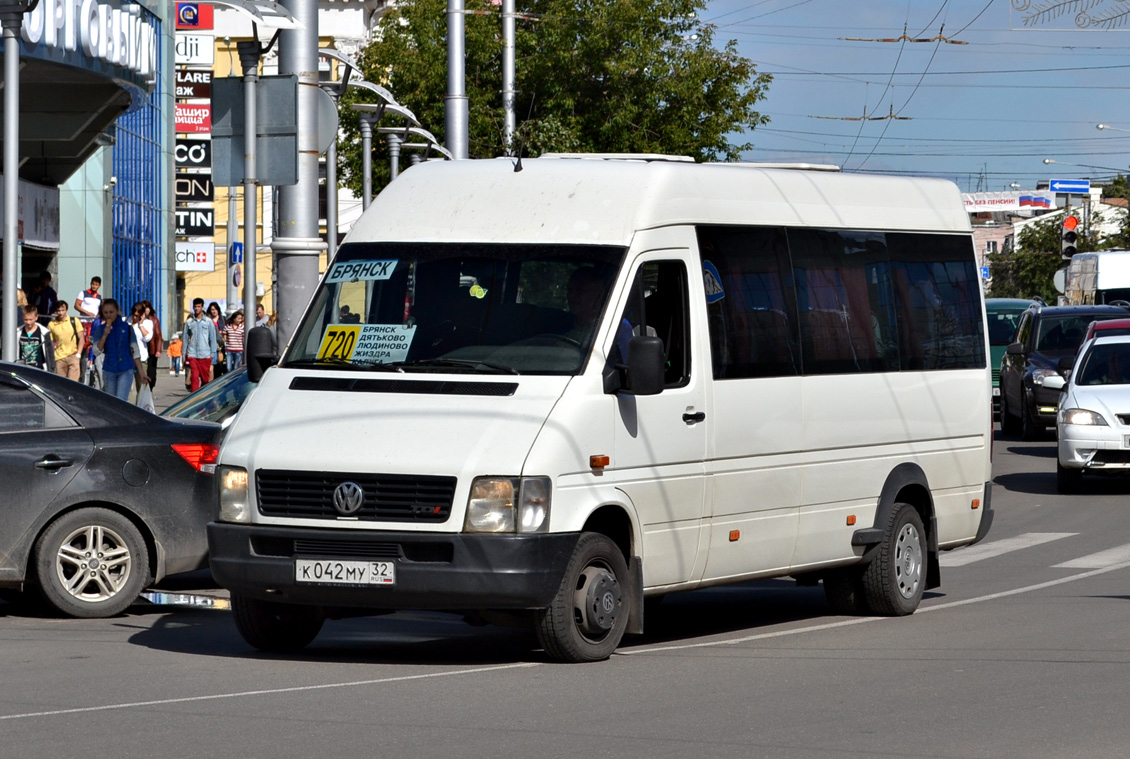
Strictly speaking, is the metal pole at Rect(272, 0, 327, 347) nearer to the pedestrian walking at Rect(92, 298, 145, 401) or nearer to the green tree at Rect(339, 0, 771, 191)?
the pedestrian walking at Rect(92, 298, 145, 401)

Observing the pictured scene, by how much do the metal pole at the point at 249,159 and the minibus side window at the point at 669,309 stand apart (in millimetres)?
6351

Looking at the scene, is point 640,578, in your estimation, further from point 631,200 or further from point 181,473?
point 181,473

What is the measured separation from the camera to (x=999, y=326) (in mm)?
33844

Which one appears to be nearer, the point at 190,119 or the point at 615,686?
the point at 615,686

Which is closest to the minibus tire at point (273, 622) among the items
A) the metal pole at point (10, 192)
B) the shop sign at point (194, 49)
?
the metal pole at point (10, 192)

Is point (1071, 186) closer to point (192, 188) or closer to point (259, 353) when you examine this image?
point (192, 188)

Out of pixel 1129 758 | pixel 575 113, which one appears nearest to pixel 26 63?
pixel 1129 758

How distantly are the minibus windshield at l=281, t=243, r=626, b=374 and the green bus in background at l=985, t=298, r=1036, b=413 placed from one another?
2387 cm

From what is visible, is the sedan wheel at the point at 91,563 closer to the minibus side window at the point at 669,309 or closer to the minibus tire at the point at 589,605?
the minibus tire at the point at 589,605

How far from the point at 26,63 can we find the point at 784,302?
52.7 feet

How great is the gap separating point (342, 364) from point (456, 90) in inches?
544

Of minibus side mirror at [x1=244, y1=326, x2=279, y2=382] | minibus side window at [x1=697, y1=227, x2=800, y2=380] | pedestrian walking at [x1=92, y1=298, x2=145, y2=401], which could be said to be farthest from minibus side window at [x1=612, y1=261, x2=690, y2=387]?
pedestrian walking at [x1=92, y1=298, x2=145, y2=401]

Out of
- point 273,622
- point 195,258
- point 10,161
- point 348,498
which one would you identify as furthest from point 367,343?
point 195,258

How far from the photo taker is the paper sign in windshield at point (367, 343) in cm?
898
